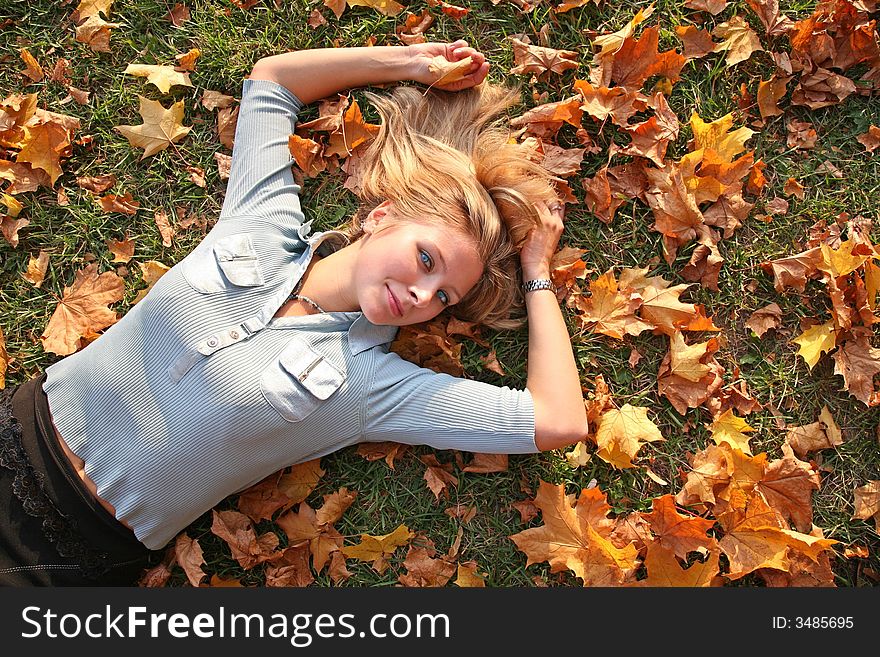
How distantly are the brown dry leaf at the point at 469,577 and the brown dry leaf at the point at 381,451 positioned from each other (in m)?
0.58

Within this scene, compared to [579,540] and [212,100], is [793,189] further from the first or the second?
[212,100]

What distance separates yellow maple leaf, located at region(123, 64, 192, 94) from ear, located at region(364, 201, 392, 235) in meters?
1.24

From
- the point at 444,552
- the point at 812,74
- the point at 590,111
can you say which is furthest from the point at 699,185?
the point at 444,552

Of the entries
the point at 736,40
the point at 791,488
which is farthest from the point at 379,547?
the point at 736,40

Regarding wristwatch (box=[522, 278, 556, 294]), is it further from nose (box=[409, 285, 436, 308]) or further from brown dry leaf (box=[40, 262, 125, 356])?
brown dry leaf (box=[40, 262, 125, 356])

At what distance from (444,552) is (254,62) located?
102 inches

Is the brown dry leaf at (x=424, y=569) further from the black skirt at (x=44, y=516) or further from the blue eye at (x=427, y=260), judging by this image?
the blue eye at (x=427, y=260)

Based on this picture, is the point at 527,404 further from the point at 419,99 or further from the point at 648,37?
the point at 648,37

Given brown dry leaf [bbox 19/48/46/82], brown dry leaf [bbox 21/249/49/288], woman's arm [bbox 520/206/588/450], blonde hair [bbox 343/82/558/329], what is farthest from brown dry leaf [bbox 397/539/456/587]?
brown dry leaf [bbox 19/48/46/82]

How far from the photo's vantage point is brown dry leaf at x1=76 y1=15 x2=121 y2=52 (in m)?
3.43

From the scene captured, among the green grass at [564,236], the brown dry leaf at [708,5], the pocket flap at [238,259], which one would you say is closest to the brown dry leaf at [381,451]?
the green grass at [564,236]

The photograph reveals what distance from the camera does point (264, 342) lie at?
9.23 feet

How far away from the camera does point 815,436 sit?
3.33m

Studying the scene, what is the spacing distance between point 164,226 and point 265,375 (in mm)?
1149
